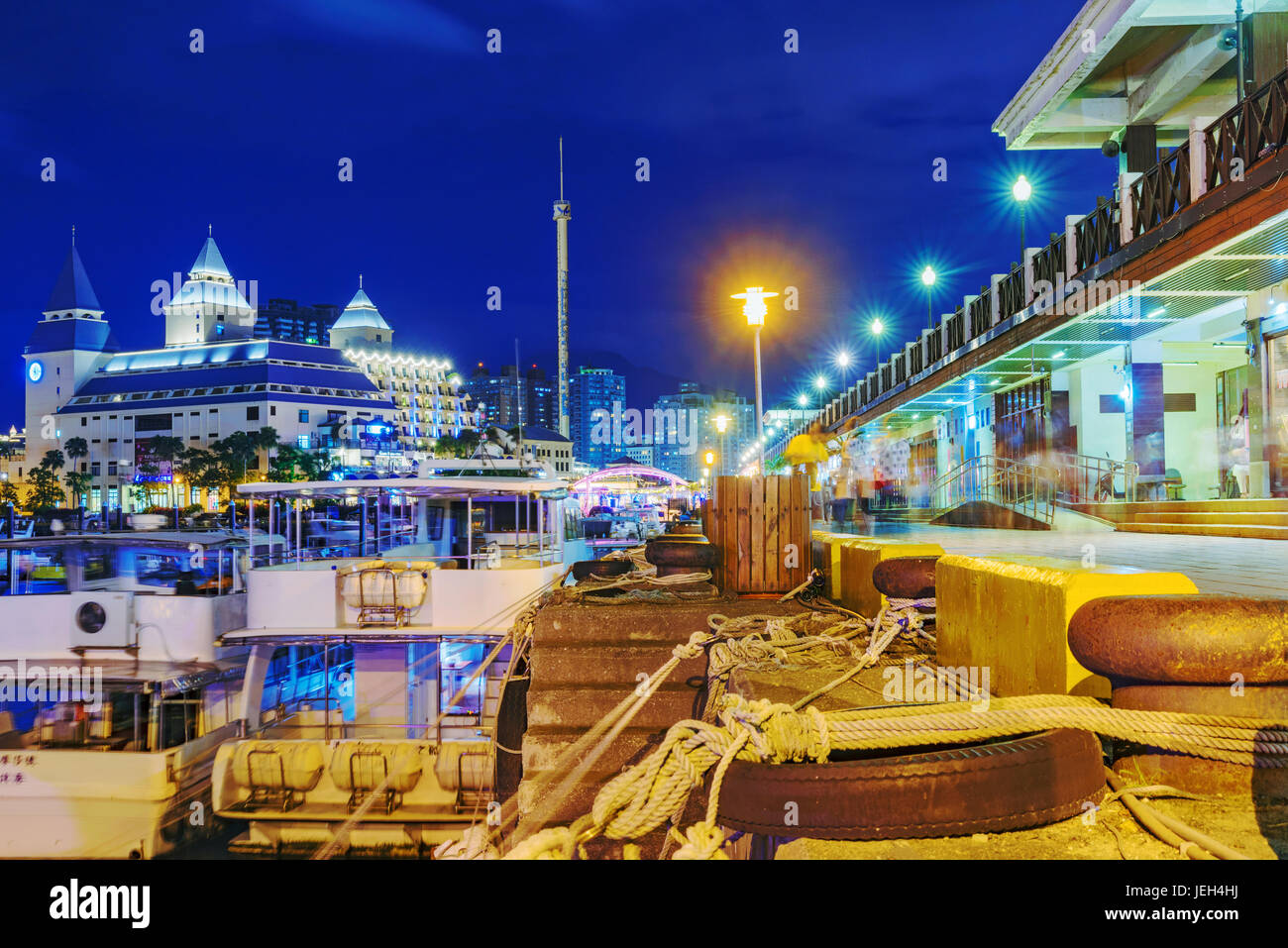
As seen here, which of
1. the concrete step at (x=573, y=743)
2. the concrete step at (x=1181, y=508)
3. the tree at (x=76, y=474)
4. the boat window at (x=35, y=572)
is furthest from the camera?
the tree at (x=76, y=474)

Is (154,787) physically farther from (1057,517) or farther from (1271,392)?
(1271,392)

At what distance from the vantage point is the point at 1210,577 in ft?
22.4

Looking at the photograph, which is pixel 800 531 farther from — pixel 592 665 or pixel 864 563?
pixel 592 665

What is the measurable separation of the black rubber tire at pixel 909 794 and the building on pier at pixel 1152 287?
1073cm

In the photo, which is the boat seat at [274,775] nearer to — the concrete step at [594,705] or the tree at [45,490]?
the concrete step at [594,705]

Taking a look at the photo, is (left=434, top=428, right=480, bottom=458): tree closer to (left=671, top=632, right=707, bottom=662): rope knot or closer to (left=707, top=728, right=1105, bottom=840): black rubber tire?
(left=671, top=632, right=707, bottom=662): rope knot

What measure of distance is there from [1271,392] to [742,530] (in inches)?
524

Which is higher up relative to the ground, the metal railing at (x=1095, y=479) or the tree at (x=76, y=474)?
the tree at (x=76, y=474)

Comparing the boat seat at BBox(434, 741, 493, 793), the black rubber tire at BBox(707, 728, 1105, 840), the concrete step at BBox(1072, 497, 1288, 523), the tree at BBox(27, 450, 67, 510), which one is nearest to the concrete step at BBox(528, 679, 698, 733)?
the black rubber tire at BBox(707, 728, 1105, 840)

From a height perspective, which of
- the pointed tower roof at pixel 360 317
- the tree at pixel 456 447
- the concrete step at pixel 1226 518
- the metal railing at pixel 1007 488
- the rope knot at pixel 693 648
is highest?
the pointed tower roof at pixel 360 317

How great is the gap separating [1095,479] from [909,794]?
2093 cm

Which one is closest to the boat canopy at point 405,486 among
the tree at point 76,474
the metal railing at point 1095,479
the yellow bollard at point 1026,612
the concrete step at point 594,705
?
the concrete step at point 594,705

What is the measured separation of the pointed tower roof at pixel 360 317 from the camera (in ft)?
450
